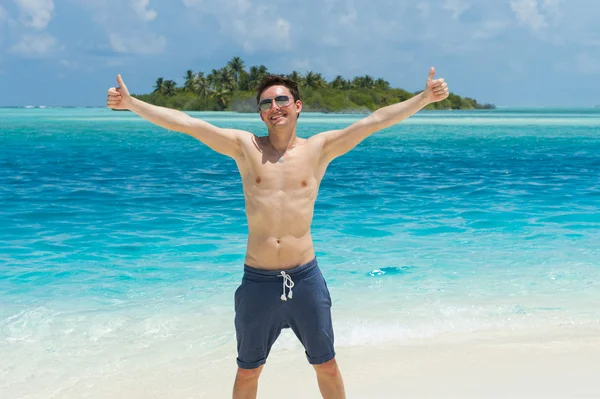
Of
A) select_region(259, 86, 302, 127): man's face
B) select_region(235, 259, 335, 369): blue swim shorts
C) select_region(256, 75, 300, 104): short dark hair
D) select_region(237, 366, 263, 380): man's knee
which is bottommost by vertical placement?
select_region(237, 366, 263, 380): man's knee

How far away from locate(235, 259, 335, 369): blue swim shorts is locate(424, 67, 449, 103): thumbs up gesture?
1.16 metres

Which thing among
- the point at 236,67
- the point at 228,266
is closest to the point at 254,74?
the point at 236,67

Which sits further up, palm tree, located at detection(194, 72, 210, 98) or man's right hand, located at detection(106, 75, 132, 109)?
man's right hand, located at detection(106, 75, 132, 109)

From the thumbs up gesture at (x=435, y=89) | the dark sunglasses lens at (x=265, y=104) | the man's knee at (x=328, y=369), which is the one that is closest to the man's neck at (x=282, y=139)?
the dark sunglasses lens at (x=265, y=104)

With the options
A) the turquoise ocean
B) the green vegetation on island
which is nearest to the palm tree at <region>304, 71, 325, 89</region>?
the green vegetation on island

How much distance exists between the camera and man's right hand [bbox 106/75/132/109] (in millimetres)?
3600

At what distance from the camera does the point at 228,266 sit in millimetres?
8359

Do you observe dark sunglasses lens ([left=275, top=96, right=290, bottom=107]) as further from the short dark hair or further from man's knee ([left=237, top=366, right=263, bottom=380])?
man's knee ([left=237, top=366, right=263, bottom=380])

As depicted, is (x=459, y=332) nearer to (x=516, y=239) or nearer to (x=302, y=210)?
(x=302, y=210)

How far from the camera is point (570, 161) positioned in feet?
81.3

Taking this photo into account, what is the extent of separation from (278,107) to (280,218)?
0.59m

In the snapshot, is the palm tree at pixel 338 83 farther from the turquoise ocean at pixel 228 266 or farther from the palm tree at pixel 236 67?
the turquoise ocean at pixel 228 266

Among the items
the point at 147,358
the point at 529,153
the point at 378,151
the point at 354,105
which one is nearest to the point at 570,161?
the point at 529,153

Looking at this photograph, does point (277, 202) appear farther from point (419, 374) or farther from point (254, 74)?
point (254, 74)
